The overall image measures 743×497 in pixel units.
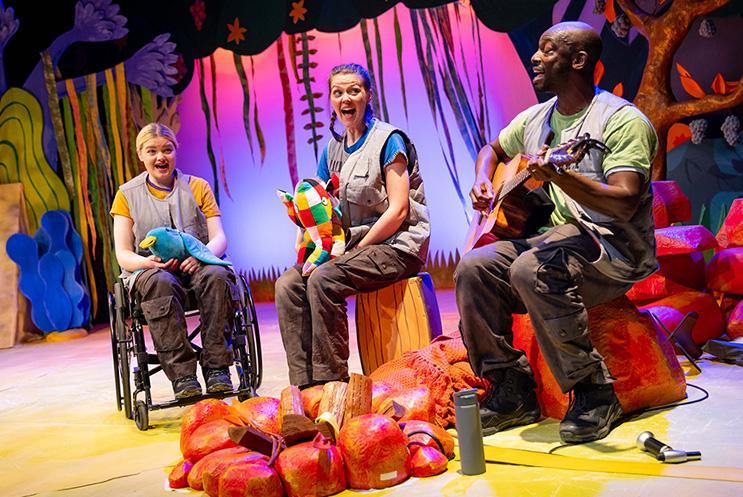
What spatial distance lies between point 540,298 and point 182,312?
1.60 metres

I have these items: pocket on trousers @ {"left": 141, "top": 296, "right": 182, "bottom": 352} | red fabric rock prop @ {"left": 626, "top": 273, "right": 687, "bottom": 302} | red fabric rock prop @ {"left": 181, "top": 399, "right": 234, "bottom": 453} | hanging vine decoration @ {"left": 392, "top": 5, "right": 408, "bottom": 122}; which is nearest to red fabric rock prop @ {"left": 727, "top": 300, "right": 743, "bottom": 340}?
red fabric rock prop @ {"left": 626, "top": 273, "right": 687, "bottom": 302}

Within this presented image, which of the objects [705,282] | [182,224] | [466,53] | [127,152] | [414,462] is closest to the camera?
[414,462]

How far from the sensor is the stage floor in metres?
2.25

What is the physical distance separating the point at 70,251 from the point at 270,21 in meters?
2.86

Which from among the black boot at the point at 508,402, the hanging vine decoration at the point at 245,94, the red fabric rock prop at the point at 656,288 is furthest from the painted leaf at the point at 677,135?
the hanging vine decoration at the point at 245,94

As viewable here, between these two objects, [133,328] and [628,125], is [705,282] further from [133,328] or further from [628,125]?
[133,328]

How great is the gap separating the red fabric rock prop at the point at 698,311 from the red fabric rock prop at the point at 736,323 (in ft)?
0.13

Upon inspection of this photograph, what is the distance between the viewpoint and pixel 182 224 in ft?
12.6

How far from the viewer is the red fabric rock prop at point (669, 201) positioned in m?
4.33

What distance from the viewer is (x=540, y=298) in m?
2.66

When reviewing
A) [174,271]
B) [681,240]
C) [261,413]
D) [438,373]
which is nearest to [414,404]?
[438,373]

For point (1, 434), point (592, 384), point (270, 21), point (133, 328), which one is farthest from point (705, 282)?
point (270, 21)

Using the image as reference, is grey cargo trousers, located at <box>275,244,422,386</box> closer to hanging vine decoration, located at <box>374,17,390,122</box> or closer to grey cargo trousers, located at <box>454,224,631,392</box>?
grey cargo trousers, located at <box>454,224,631,392</box>

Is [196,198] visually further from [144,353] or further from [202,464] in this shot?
[202,464]
